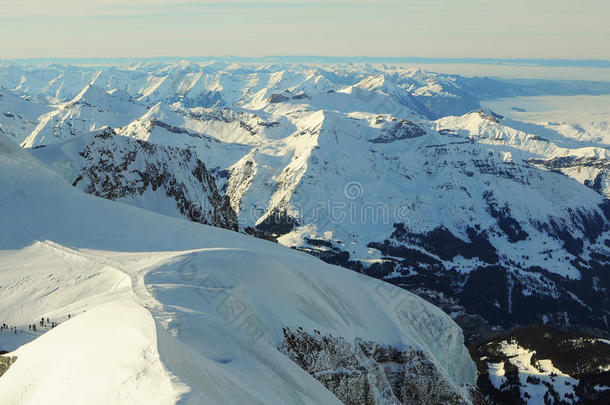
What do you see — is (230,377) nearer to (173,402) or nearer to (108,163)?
(173,402)

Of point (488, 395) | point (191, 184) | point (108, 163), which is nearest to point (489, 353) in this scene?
point (488, 395)

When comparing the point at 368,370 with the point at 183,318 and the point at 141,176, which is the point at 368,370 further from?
the point at 141,176

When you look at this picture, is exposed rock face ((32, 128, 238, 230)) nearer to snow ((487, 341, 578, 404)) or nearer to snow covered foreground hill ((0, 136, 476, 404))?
snow covered foreground hill ((0, 136, 476, 404))

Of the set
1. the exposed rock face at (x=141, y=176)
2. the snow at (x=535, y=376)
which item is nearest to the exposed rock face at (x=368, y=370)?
the exposed rock face at (x=141, y=176)

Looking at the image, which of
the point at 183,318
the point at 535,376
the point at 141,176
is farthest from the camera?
the point at 535,376

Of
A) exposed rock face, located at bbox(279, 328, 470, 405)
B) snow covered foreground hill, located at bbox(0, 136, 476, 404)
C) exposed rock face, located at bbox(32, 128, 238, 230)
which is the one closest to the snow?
snow covered foreground hill, located at bbox(0, 136, 476, 404)

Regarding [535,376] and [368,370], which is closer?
[368,370]

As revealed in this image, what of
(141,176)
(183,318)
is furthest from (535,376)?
(183,318)
